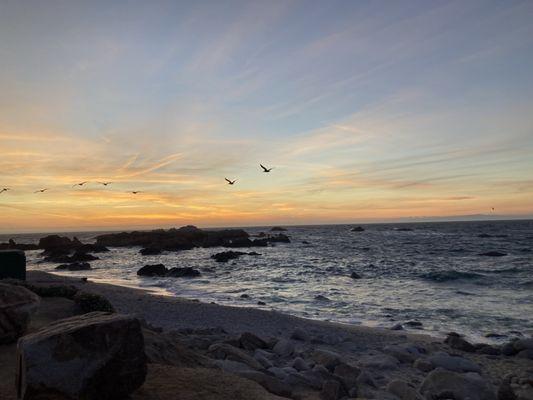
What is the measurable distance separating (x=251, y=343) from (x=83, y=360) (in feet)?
22.7

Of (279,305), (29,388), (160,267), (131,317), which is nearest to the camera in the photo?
(29,388)

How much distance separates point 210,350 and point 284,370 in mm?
1746

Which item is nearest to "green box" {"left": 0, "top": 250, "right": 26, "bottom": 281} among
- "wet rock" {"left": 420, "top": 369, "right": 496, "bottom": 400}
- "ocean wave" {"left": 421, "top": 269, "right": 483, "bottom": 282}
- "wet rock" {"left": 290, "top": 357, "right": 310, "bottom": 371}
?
"wet rock" {"left": 290, "top": 357, "right": 310, "bottom": 371}

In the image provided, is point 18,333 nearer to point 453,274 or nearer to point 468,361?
point 468,361

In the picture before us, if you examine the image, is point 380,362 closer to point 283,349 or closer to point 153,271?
point 283,349

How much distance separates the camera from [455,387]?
349 inches

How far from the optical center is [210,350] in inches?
386

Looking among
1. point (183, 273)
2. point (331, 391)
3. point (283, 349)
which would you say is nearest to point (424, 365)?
point (283, 349)

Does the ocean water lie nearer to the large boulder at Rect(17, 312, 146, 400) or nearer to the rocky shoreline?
the rocky shoreline

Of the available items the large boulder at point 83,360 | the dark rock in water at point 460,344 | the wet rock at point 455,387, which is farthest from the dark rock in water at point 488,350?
the large boulder at point 83,360

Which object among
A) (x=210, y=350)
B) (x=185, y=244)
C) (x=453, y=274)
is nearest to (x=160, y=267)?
(x=453, y=274)

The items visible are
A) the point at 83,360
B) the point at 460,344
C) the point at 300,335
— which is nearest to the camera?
the point at 83,360

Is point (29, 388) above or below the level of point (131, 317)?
below

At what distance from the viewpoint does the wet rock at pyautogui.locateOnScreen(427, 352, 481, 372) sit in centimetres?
1048
